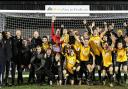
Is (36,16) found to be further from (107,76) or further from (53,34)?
(107,76)

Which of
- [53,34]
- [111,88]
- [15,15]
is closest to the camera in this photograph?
[111,88]

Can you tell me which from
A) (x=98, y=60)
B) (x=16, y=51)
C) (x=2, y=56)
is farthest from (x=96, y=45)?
(x=2, y=56)

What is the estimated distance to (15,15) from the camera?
54.3 feet

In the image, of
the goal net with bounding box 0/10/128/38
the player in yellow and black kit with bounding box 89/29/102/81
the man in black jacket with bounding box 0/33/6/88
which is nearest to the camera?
the man in black jacket with bounding box 0/33/6/88

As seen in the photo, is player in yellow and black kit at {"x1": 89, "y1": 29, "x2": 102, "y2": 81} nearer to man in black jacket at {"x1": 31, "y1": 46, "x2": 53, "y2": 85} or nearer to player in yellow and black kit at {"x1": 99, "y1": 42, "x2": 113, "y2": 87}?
player in yellow and black kit at {"x1": 99, "y1": 42, "x2": 113, "y2": 87}

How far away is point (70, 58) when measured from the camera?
46.1ft

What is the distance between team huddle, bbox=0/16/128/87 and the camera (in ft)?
45.6


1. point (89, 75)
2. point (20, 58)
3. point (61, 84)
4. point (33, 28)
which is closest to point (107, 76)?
point (89, 75)

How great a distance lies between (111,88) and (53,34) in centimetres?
289

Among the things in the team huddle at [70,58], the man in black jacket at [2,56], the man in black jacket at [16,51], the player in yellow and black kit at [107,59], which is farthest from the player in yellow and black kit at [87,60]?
the man in black jacket at [2,56]

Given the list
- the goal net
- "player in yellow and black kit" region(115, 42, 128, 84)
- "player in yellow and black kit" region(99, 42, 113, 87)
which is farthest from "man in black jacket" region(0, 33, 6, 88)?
"player in yellow and black kit" region(115, 42, 128, 84)

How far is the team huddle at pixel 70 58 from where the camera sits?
13.9 meters

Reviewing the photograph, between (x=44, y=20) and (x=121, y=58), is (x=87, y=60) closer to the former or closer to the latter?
(x=121, y=58)

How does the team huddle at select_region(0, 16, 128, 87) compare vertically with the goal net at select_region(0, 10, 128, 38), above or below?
below
